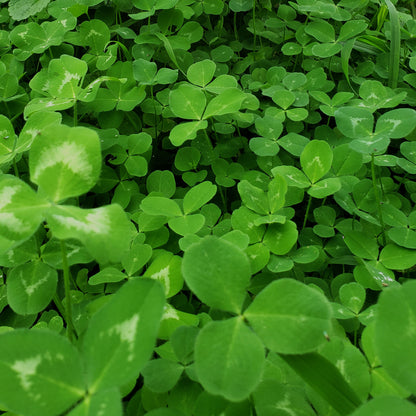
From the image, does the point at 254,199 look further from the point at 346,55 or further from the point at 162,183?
the point at 346,55

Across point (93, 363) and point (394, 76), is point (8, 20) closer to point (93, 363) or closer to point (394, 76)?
point (394, 76)

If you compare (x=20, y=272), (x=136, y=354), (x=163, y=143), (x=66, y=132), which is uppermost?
(x=66, y=132)

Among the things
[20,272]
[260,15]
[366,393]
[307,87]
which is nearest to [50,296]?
[20,272]

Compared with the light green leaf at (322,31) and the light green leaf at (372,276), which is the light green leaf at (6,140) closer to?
→ the light green leaf at (372,276)

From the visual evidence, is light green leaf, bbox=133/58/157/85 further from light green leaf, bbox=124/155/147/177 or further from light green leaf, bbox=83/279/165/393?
light green leaf, bbox=83/279/165/393

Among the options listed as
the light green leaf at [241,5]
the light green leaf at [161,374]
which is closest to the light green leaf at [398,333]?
the light green leaf at [161,374]
